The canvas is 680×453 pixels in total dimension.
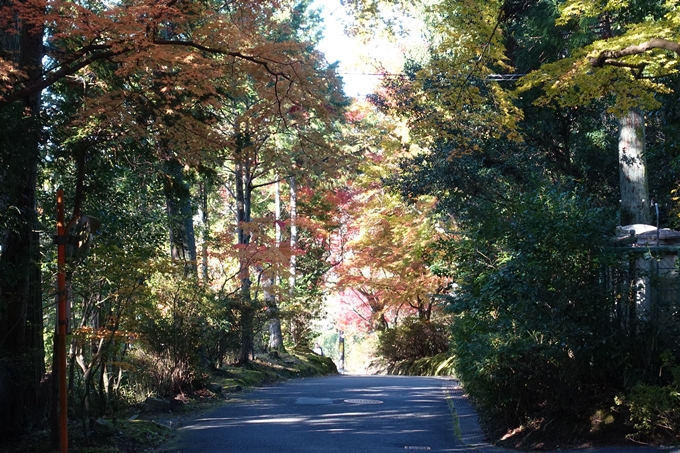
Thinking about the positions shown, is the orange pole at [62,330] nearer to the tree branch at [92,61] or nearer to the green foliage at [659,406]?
the tree branch at [92,61]

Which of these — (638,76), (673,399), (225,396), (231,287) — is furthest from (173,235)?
(673,399)

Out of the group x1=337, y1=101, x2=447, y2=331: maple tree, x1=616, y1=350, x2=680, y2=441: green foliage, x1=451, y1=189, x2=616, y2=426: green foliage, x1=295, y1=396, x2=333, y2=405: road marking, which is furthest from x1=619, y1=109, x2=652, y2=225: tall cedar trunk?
x1=616, y1=350, x2=680, y2=441: green foliage

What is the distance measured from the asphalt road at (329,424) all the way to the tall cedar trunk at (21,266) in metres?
2.17

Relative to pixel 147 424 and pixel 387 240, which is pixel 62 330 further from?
pixel 387 240

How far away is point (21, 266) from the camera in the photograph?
9.09m

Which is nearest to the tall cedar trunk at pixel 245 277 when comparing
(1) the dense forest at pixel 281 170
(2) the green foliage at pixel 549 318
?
(1) the dense forest at pixel 281 170

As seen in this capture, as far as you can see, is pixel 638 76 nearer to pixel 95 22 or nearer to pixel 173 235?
pixel 95 22

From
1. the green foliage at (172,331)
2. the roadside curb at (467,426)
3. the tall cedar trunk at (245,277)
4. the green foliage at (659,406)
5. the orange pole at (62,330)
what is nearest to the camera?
the orange pole at (62,330)

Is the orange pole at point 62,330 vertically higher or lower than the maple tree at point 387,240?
lower

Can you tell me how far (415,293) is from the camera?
27953 mm

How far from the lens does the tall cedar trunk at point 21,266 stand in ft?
28.1

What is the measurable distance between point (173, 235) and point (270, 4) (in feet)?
31.9

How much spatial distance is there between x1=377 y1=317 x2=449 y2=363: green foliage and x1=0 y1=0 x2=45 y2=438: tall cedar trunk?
19.7m

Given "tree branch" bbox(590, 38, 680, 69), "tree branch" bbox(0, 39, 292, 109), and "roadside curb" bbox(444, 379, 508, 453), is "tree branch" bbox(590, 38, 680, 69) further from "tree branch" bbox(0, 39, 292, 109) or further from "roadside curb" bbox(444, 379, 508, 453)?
"roadside curb" bbox(444, 379, 508, 453)
